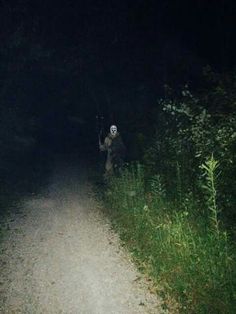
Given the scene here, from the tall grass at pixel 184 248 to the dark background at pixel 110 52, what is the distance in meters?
7.47

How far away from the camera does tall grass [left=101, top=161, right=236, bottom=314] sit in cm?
623

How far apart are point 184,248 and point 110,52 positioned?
16249mm

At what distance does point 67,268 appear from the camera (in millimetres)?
8602

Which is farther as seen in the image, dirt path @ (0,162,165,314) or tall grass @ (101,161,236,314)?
dirt path @ (0,162,165,314)

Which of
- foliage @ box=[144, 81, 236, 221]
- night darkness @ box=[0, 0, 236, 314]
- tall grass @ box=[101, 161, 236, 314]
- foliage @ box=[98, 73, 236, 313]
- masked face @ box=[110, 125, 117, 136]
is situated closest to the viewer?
tall grass @ box=[101, 161, 236, 314]

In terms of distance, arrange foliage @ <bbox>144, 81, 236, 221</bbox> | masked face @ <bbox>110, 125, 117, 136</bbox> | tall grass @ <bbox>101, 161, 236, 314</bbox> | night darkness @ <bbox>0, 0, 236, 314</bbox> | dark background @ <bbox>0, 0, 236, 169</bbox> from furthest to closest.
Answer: dark background @ <bbox>0, 0, 236, 169</bbox> < masked face @ <bbox>110, 125, 117, 136</bbox> < foliage @ <bbox>144, 81, 236, 221</bbox> < night darkness @ <bbox>0, 0, 236, 314</bbox> < tall grass @ <bbox>101, 161, 236, 314</bbox>

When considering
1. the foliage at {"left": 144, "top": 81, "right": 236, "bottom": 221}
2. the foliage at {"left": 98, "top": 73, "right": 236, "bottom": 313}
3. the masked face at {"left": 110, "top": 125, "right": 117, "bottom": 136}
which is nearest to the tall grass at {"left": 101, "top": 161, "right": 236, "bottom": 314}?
the foliage at {"left": 98, "top": 73, "right": 236, "bottom": 313}

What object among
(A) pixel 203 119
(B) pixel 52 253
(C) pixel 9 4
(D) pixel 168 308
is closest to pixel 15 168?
(C) pixel 9 4

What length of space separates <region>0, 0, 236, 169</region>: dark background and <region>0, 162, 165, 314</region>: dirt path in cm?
706

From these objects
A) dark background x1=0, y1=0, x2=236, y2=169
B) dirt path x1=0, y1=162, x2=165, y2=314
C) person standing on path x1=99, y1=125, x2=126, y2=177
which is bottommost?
dirt path x1=0, y1=162, x2=165, y2=314

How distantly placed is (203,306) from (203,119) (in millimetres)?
4733

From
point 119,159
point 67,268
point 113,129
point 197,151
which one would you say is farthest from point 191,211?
point 113,129

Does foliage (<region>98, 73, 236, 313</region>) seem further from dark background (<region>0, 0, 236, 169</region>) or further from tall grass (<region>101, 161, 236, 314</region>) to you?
dark background (<region>0, 0, 236, 169</region>)

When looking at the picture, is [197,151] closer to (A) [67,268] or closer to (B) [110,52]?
(A) [67,268]
